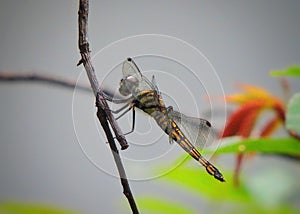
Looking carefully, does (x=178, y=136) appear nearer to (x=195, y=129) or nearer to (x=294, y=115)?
(x=195, y=129)

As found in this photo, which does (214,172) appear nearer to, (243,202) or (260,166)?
(243,202)

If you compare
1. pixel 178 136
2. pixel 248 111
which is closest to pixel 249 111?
pixel 248 111

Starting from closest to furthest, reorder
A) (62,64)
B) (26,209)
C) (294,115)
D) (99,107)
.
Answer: (99,107)
(294,115)
(26,209)
(62,64)

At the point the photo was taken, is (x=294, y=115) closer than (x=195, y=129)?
No

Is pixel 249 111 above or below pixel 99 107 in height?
above

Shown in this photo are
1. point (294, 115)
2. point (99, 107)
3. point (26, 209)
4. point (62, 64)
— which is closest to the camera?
point (99, 107)

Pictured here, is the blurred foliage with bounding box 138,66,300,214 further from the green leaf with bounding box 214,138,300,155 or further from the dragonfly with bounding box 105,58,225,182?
the dragonfly with bounding box 105,58,225,182

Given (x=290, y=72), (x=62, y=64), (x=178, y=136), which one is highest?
(x=62, y=64)
